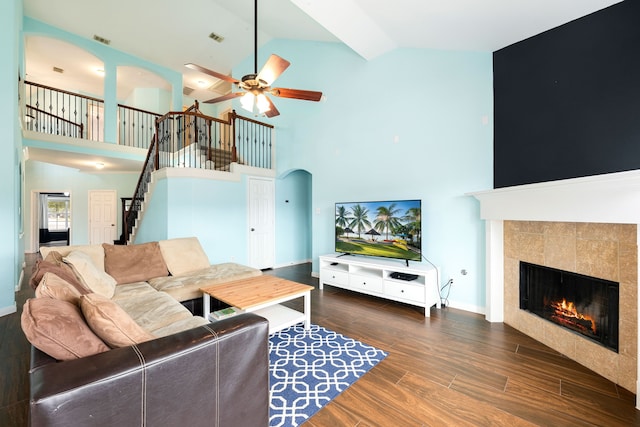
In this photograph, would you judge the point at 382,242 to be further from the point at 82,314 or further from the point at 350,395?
the point at 82,314

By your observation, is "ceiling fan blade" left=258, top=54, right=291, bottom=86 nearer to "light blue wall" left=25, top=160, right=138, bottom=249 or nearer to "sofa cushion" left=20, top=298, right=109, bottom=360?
"sofa cushion" left=20, top=298, right=109, bottom=360

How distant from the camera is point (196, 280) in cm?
319

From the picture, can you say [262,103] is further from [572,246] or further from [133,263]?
[572,246]

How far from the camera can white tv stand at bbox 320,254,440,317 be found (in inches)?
131

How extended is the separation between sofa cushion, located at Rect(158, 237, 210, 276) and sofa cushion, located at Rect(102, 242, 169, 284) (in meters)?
0.08

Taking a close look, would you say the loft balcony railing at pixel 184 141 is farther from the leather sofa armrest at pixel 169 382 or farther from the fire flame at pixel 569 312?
the fire flame at pixel 569 312

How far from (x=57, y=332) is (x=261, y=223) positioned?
4844mm

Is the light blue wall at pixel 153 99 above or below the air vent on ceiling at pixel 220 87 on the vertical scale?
below

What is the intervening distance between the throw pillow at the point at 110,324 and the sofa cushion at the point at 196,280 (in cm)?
176

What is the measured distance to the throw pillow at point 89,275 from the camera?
2.49 metres

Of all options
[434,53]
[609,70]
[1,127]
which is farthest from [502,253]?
[1,127]

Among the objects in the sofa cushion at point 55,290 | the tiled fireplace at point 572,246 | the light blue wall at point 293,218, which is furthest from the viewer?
the light blue wall at point 293,218

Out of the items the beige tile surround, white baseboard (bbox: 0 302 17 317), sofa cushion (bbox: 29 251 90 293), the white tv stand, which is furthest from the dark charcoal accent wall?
white baseboard (bbox: 0 302 17 317)

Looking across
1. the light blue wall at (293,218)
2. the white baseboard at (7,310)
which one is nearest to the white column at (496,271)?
the light blue wall at (293,218)
